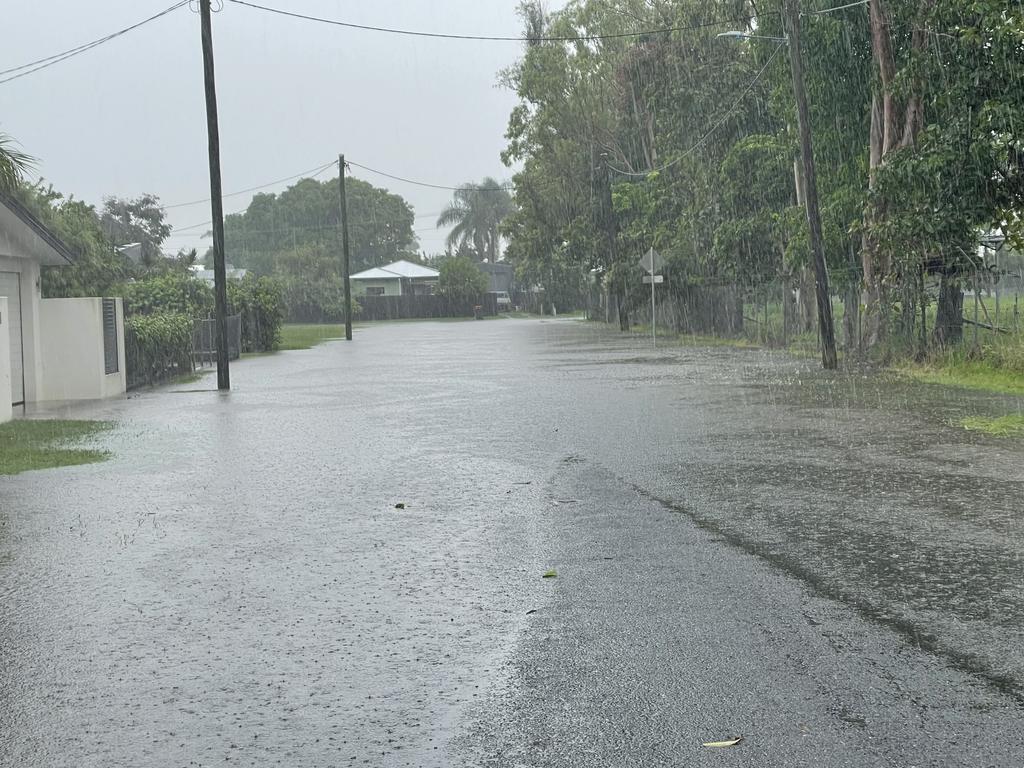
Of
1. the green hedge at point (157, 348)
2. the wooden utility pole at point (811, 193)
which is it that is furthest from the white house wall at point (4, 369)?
the wooden utility pole at point (811, 193)

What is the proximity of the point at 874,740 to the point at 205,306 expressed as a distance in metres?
41.1

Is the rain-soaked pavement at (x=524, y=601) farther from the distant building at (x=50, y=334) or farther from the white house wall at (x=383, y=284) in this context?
the white house wall at (x=383, y=284)

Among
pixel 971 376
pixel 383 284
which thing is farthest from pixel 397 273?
pixel 971 376

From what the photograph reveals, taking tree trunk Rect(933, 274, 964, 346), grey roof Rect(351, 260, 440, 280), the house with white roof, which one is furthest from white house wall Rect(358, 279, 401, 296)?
tree trunk Rect(933, 274, 964, 346)

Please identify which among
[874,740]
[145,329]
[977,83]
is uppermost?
[977,83]

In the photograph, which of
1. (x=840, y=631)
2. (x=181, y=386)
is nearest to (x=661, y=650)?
(x=840, y=631)

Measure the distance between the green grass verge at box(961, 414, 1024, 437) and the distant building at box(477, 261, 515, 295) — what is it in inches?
4605

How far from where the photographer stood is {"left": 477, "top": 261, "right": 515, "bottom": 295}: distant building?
440ft

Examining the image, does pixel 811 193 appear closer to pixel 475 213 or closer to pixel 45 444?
pixel 45 444

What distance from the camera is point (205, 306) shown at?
4400 centimetres

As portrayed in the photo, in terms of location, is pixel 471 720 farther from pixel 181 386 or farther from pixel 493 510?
pixel 181 386

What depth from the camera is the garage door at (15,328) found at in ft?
76.3

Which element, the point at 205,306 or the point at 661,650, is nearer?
the point at 661,650

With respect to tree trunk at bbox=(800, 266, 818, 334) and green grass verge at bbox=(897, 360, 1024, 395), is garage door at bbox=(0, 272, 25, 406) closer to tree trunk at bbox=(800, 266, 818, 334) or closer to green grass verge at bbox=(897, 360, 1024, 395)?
green grass verge at bbox=(897, 360, 1024, 395)
